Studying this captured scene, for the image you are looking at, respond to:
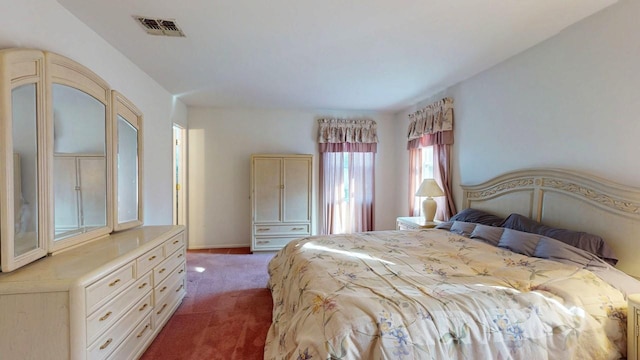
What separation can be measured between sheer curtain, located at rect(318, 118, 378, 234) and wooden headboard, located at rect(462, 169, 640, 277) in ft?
7.81

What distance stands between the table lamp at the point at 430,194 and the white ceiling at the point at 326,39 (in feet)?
4.13

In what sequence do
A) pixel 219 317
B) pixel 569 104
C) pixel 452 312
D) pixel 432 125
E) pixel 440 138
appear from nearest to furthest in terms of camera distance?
1. pixel 452 312
2. pixel 569 104
3. pixel 219 317
4. pixel 440 138
5. pixel 432 125

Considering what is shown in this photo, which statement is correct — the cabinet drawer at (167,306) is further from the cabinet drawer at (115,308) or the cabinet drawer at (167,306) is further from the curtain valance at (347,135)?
the curtain valance at (347,135)

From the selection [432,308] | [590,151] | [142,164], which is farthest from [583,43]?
[142,164]

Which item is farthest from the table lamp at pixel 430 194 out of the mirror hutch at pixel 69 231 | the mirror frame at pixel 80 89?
the mirror frame at pixel 80 89

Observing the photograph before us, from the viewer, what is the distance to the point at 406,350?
1.23 meters

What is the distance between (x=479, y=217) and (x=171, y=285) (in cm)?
300

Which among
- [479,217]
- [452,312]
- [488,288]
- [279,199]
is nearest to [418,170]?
[479,217]

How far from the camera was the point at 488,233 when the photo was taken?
8.14 feet

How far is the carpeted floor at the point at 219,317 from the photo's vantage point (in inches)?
82.4

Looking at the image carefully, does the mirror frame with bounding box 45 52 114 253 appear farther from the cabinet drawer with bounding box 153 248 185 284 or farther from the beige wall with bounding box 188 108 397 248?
the beige wall with bounding box 188 108 397 248

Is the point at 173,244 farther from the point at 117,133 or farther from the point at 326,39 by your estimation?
the point at 326,39

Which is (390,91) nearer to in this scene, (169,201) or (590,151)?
(590,151)

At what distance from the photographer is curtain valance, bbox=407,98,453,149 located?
3672 millimetres
